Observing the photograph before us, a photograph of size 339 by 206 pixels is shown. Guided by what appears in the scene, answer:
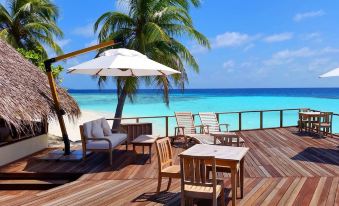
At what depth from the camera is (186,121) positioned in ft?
31.2

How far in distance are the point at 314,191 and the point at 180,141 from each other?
16.2 feet

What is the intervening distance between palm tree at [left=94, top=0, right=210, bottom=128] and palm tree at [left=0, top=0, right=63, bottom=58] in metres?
4.41

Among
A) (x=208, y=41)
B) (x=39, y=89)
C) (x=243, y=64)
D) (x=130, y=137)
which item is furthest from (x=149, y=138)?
(x=243, y=64)

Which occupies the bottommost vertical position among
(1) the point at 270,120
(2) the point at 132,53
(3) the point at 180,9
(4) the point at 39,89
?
(1) the point at 270,120

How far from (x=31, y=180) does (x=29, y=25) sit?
11.5 meters

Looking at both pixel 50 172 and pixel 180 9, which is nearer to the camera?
pixel 50 172

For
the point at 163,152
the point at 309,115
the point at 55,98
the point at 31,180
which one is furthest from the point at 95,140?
the point at 309,115

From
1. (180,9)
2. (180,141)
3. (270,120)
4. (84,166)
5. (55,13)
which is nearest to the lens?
(84,166)

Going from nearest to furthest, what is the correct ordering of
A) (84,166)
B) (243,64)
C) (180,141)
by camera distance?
1. (84,166)
2. (180,141)
3. (243,64)

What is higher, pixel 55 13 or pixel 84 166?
pixel 55 13

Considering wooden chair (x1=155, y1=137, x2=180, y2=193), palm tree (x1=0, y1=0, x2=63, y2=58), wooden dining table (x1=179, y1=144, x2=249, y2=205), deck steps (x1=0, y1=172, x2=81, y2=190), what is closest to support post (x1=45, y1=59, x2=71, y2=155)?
deck steps (x1=0, y1=172, x2=81, y2=190)

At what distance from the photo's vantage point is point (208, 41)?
44.8 feet

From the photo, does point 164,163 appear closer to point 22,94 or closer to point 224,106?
point 22,94

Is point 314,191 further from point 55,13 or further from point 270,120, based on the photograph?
point 270,120
